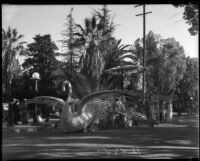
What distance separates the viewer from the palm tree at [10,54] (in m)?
9.53

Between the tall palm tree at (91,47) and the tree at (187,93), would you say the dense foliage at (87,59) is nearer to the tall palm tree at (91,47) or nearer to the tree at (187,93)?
the tall palm tree at (91,47)

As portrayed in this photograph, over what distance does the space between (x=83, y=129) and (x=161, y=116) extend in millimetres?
2716

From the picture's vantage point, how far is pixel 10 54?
32.8 ft

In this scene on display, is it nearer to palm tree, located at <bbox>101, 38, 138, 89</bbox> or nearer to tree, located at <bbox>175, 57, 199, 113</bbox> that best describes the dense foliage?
palm tree, located at <bbox>101, 38, 138, 89</bbox>

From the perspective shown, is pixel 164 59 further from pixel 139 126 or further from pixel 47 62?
pixel 47 62

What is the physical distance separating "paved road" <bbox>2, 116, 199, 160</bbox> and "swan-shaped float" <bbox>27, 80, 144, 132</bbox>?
0.54m

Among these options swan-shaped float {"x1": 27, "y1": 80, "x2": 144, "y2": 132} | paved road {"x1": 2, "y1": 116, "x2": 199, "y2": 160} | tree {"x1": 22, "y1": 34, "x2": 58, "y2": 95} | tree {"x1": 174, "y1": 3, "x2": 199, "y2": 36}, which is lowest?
paved road {"x1": 2, "y1": 116, "x2": 199, "y2": 160}

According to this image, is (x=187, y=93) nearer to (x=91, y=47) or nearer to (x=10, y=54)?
(x=91, y=47)

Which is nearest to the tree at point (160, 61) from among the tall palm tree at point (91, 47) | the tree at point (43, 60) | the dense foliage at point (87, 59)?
the dense foliage at point (87, 59)

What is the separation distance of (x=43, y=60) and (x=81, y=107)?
89.9 inches

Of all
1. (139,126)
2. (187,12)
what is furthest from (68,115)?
(187,12)

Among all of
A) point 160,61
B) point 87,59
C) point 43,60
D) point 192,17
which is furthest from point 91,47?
point 192,17

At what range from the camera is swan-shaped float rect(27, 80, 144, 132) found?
1167cm

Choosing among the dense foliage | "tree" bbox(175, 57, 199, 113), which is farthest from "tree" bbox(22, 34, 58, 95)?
"tree" bbox(175, 57, 199, 113)
